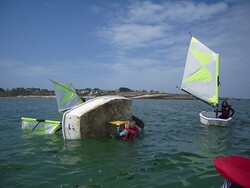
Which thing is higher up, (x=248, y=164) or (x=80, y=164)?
(x=248, y=164)

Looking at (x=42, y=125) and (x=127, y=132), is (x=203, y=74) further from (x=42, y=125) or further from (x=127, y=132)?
(x=42, y=125)

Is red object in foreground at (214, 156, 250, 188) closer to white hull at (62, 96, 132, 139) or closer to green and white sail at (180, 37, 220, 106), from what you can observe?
white hull at (62, 96, 132, 139)

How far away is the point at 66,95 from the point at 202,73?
14129mm

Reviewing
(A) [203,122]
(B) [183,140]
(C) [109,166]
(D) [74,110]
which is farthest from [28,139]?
(A) [203,122]

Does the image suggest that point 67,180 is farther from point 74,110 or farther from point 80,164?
point 74,110

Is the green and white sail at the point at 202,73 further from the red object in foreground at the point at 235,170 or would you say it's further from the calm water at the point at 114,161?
the red object in foreground at the point at 235,170

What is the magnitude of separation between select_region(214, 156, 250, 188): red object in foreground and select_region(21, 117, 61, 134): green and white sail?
1215 centimetres

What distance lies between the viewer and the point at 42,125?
1562 cm

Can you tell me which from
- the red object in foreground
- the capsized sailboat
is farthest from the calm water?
the capsized sailboat

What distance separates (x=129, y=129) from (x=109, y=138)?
1318 mm

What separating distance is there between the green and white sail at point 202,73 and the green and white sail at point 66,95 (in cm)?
1157

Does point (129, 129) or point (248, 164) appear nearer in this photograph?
point (248, 164)

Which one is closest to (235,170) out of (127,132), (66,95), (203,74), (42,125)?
(127,132)

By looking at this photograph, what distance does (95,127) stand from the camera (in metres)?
13.0
